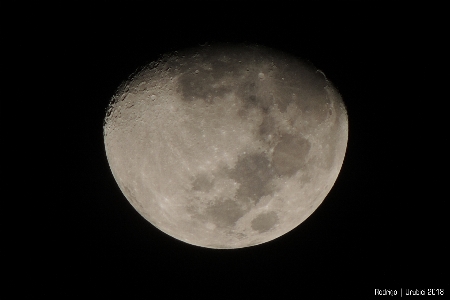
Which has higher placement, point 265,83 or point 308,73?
point 308,73

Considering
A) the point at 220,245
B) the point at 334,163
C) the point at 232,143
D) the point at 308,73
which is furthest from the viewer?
the point at 220,245

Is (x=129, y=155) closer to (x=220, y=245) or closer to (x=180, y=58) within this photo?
(x=180, y=58)

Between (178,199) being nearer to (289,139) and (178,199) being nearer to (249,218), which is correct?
(249,218)

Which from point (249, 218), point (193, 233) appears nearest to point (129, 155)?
point (193, 233)

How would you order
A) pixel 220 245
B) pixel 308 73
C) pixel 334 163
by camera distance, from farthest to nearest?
pixel 220 245 → pixel 334 163 → pixel 308 73

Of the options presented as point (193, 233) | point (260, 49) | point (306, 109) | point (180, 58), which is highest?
point (260, 49)

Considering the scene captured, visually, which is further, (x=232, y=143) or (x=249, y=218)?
(x=249, y=218)
